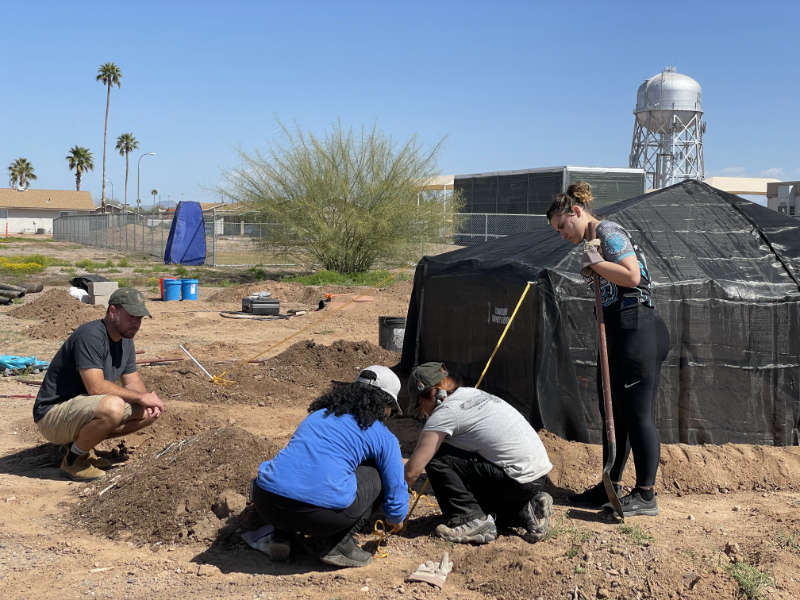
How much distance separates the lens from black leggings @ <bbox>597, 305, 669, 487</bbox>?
460cm

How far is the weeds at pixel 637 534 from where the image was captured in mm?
4305

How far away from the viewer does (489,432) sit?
4344 millimetres

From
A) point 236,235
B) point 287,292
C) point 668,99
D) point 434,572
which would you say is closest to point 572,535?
point 434,572

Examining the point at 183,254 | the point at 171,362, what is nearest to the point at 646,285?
the point at 171,362

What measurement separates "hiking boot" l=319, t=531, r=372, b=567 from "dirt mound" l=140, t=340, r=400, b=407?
4041mm

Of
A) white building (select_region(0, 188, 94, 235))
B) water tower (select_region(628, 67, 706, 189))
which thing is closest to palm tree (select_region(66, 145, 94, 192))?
white building (select_region(0, 188, 94, 235))

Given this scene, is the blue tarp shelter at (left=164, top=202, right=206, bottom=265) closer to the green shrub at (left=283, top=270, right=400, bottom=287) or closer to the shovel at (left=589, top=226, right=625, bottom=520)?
the green shrub at (left=283, top=270, right=400, bottom=287)

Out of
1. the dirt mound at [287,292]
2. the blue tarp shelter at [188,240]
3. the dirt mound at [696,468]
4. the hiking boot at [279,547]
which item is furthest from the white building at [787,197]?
the hiking boot at [279,547]

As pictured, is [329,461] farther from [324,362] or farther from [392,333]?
[392,333]

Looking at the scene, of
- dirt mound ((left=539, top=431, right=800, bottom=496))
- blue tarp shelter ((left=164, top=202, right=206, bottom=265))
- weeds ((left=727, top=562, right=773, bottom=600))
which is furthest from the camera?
blue tarp shelter ((left=164, top=202, right=206, bottom=265))

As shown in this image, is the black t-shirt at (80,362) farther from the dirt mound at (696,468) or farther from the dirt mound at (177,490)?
the dirt mound at (696,468)

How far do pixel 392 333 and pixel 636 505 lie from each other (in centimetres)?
567

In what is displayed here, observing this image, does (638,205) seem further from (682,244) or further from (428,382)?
(428,382)

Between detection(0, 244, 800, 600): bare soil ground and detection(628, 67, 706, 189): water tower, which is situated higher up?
detection(628, 67, 706, 189): water tower
